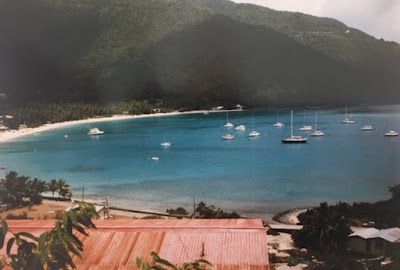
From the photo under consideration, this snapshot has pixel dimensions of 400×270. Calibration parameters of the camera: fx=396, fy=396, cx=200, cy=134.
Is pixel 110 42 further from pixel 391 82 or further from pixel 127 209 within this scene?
pixel 127 209

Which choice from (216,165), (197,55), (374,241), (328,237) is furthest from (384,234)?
(197,55)

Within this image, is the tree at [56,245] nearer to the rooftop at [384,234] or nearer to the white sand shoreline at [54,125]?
the rooftop at [384,234]

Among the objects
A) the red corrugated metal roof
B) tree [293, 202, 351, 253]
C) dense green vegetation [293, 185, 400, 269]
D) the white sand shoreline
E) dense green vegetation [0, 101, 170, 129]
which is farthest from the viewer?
dense green vegetation [0, 101, 170, 129]

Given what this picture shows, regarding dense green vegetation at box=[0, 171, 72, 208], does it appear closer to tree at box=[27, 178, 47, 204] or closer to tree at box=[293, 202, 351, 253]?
tree at box=[27, 178, 47, 204]

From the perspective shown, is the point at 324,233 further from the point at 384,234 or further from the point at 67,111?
the point at 67,111

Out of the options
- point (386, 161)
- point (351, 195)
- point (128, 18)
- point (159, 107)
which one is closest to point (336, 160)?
point (386, 161)

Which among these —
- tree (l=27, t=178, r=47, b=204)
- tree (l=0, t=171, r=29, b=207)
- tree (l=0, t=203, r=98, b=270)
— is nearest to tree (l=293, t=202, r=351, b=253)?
tree (l=0, t=203, r=98, b=270)
